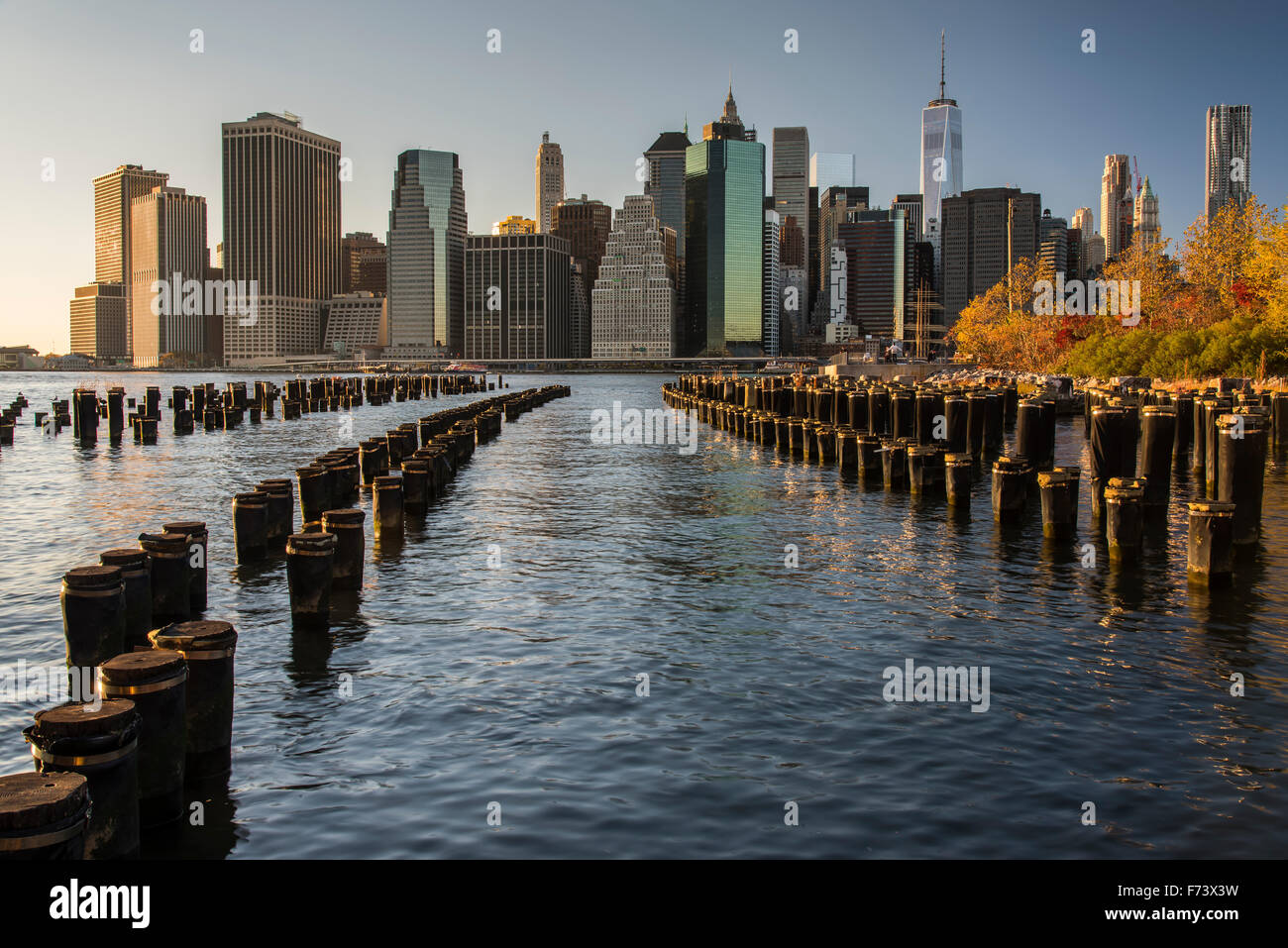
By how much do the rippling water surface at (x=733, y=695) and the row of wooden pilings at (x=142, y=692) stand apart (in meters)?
0.54

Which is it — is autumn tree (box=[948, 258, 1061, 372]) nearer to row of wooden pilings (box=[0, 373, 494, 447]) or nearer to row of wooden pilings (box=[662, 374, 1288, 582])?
Answer: row of wooden pilings (box=[662, 374, 1288, 582])

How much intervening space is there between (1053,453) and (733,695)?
91.2ft

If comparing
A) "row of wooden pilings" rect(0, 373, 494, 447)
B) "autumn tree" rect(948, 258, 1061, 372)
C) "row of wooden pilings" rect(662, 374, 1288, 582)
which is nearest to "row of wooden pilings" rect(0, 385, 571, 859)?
"row of wooden pilings" rect(662, 374, 1288, 582)

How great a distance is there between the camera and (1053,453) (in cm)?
3734

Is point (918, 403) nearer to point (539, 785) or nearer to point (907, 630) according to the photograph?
point (907, 630)

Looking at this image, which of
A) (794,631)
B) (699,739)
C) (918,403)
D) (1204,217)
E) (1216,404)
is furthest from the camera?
(1204,217)

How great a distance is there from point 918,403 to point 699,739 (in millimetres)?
30833

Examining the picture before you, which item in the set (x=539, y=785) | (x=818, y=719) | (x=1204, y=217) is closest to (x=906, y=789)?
(x=818, y=719)

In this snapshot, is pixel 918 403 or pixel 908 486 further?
pixel 918 403

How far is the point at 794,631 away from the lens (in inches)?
A: 648

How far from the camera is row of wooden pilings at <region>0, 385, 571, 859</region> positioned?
7.44 m

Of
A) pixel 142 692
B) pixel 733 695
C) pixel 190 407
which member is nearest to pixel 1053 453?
pixel 733 695

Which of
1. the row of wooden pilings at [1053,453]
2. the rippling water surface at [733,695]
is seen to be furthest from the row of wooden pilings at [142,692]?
the row of wooden pilings at [1053,453]

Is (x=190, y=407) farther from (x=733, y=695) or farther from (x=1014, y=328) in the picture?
(x=733, y=695)
